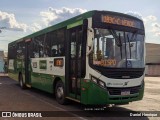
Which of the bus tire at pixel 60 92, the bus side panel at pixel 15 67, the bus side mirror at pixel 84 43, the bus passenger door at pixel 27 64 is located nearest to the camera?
the bus side mirror at pixel 84 43

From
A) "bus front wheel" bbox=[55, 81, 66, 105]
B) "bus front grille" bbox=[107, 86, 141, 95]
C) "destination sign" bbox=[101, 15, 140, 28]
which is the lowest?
"bus front wheel" bbox=[55, 81, 66, 105]

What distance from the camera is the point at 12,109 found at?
11680 mm

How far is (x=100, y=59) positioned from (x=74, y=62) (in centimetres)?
161

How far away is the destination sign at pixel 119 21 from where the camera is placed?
1079cm

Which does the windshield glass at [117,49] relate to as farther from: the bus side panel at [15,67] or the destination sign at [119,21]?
the bus side panel at [15,67]

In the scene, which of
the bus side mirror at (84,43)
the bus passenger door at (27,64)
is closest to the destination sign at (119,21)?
the bus side mirror at (84,43)

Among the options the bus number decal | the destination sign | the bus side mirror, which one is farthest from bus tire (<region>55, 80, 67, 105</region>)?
the destination sign

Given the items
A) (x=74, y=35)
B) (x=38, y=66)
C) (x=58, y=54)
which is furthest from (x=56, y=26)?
(x=38, y=66)

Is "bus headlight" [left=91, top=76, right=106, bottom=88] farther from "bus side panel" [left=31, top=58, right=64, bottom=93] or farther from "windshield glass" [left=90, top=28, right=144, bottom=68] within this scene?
"bus side panel" [left=31, top=58, right=64, bottom=93]

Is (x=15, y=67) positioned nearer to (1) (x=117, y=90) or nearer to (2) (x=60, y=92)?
(2) (x=60, y=92)

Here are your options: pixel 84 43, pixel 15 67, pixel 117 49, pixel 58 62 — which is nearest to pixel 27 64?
pixel 15 67

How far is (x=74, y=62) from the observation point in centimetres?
1173

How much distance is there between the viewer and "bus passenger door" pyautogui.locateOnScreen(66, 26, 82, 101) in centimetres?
1129

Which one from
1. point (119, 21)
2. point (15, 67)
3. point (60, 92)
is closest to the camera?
point (119, 21)
